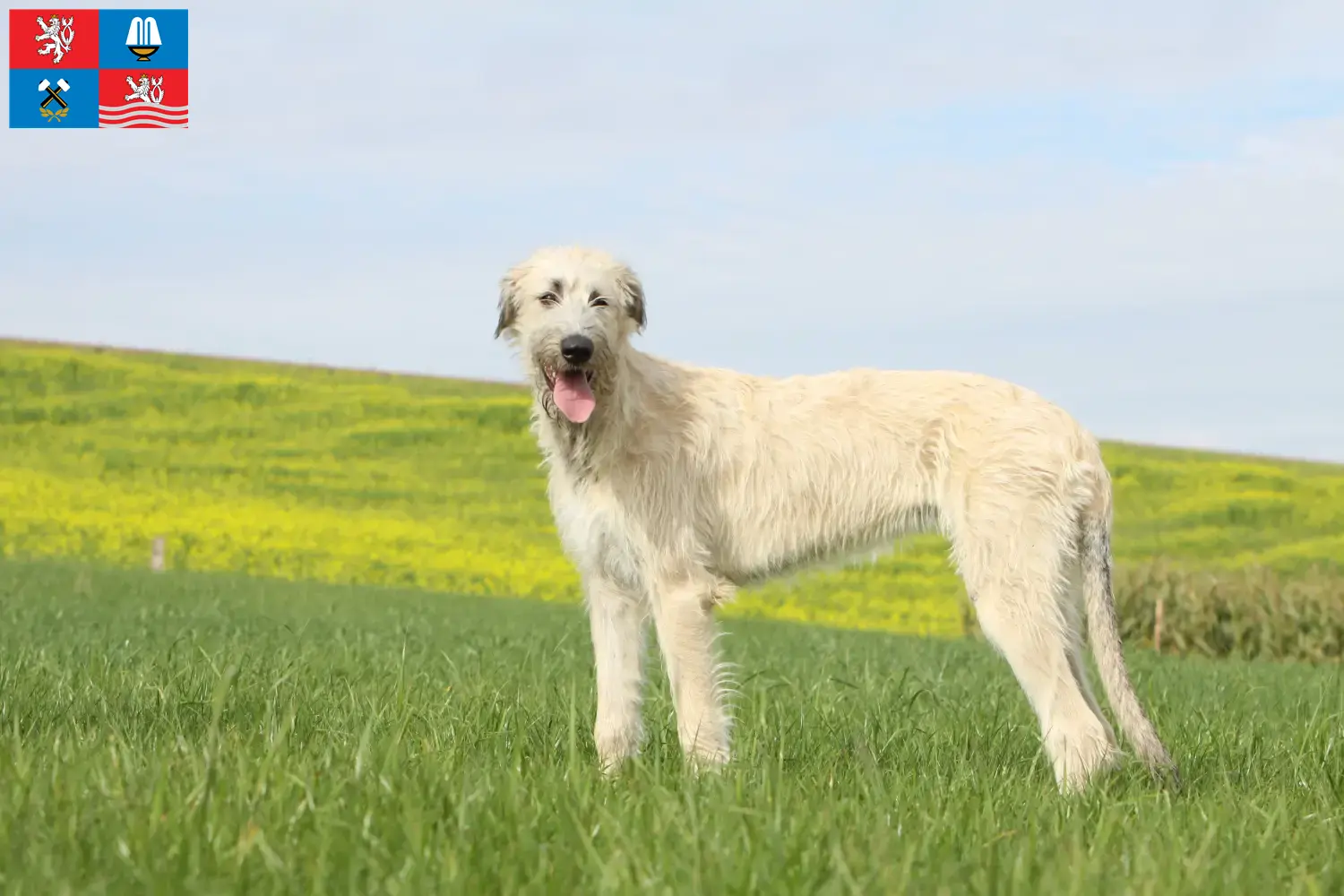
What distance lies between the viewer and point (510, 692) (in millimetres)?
7879

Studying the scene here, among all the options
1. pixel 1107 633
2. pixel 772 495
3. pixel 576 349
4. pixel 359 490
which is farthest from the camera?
pixel 359 490

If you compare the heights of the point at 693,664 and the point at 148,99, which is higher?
the point at 148,99

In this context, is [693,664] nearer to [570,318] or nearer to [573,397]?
[573,397]

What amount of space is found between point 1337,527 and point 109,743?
142ft

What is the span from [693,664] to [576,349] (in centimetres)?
153

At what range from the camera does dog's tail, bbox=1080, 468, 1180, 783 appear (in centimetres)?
588

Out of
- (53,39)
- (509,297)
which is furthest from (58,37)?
(509,297)

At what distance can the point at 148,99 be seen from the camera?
17.8 metres

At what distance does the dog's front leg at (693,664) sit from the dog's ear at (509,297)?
58.7 inches

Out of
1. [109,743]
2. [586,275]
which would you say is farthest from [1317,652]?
[109,743]

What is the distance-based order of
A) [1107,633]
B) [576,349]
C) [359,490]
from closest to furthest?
[576,349]
[1107,633]
[359,490]

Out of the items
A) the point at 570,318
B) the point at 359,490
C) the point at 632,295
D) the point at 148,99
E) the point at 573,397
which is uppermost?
the point at 148,99

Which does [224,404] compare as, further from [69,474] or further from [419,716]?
[419,716]

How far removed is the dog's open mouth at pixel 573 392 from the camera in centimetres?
603
